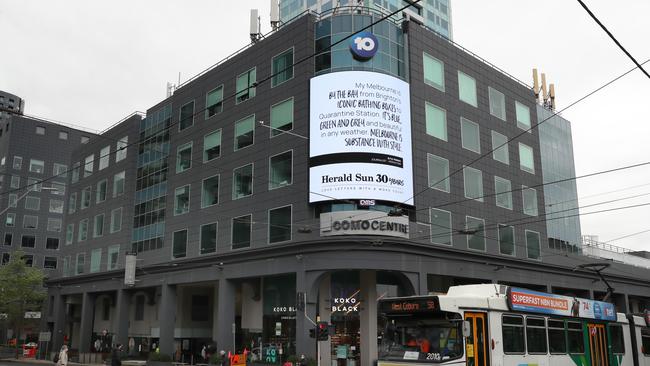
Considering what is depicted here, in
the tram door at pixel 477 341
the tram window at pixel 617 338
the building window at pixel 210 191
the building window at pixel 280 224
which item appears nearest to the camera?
the tram door at pixel 477 341

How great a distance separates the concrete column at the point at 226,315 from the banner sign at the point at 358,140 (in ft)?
30.0

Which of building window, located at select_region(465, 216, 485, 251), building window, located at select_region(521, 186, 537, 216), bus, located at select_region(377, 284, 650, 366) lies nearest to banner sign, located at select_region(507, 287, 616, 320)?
bus, located at select_region(377, 284, 650, 366)

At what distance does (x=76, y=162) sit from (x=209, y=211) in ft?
94.5

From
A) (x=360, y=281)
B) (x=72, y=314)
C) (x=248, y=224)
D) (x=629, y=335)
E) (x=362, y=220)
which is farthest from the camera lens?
(x=72, y=314)

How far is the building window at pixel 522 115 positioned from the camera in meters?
46.4

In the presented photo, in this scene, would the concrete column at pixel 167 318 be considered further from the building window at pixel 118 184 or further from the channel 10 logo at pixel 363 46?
the channel 10 logo at pixel 363 46

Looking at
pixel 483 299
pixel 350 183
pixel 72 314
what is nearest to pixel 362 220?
pixel 350 183

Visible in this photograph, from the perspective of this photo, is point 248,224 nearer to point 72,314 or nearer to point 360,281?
point 360,281

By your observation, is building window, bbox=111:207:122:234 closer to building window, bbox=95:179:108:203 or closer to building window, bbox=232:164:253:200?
building window, bbox=95:179:108:203

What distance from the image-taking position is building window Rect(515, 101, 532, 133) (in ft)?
152

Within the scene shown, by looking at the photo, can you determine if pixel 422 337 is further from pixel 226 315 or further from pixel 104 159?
pixel 104 159

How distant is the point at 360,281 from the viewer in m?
34.5

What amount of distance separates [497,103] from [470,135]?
523 cm

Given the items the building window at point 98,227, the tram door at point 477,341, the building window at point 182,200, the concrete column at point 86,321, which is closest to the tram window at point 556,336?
the tram door at point 477,341
